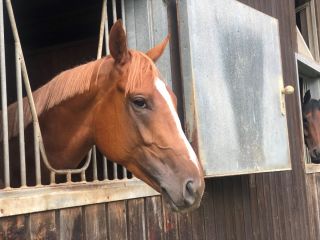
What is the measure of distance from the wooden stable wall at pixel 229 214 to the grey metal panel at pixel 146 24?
0.11 metres

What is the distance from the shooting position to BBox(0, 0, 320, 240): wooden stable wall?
6.81 ft

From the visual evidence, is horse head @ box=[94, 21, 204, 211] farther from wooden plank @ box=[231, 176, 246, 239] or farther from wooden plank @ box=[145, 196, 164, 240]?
wooden plank @ box=[231, 176, 246, 239]

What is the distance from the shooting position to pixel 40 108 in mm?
2207

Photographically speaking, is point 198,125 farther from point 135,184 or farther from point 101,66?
point 101,66

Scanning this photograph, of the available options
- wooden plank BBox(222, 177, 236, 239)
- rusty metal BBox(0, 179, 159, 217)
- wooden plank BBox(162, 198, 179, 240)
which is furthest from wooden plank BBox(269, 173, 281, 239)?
rusty metal BBox(0, 179, 159, 217)

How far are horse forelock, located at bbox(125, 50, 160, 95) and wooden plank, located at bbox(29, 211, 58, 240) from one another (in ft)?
2.06

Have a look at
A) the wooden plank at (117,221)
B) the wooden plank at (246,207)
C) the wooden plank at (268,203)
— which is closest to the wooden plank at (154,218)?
the wooden plank at (117,221)

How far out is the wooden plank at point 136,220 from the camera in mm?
2494

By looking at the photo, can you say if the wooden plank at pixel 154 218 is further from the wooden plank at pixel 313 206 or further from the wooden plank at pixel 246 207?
the wooden plank at pixel 313 206

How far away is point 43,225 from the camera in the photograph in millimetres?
1948

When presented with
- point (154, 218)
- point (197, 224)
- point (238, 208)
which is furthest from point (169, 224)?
point (238, 208)

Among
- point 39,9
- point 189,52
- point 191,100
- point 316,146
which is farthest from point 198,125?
point 316,146

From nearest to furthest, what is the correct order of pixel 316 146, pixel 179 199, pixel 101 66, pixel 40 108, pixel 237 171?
1. pixel 179 199
2. pixel 101 66
3. pixel 40 108
4. pixel 237 171
5. pixel 316 146

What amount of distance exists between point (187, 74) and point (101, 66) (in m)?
0.68
